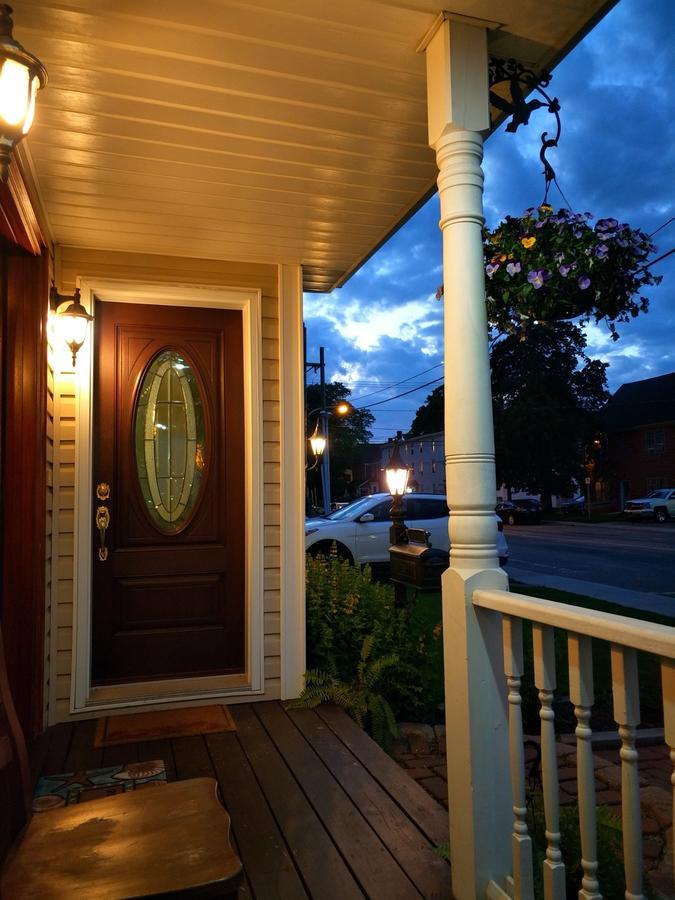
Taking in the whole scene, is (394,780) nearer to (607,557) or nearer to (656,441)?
(607,557)

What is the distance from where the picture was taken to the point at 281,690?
351cm

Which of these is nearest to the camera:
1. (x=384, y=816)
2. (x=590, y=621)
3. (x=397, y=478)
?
(x=590, y=621)

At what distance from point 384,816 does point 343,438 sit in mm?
34418

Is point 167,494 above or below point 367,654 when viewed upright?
above

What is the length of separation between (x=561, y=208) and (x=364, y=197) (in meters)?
1.32

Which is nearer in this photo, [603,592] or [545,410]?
[603,592]

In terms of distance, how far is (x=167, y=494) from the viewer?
11.8 ft

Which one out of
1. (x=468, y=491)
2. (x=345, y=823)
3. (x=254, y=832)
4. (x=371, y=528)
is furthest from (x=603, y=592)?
(x=468, y=491)

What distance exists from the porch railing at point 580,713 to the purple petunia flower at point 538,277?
82cm

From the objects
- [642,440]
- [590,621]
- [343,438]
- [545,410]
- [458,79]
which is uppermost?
[545,410]

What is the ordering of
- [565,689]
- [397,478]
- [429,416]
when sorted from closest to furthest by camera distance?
[565,689], [397,478], [429,416]

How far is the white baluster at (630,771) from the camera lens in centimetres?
124

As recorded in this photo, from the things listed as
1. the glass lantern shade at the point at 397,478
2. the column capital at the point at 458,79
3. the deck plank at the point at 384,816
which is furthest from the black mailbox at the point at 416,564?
the column capital at the point at 458,79

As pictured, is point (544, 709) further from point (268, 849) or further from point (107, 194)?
point (107, 194)
